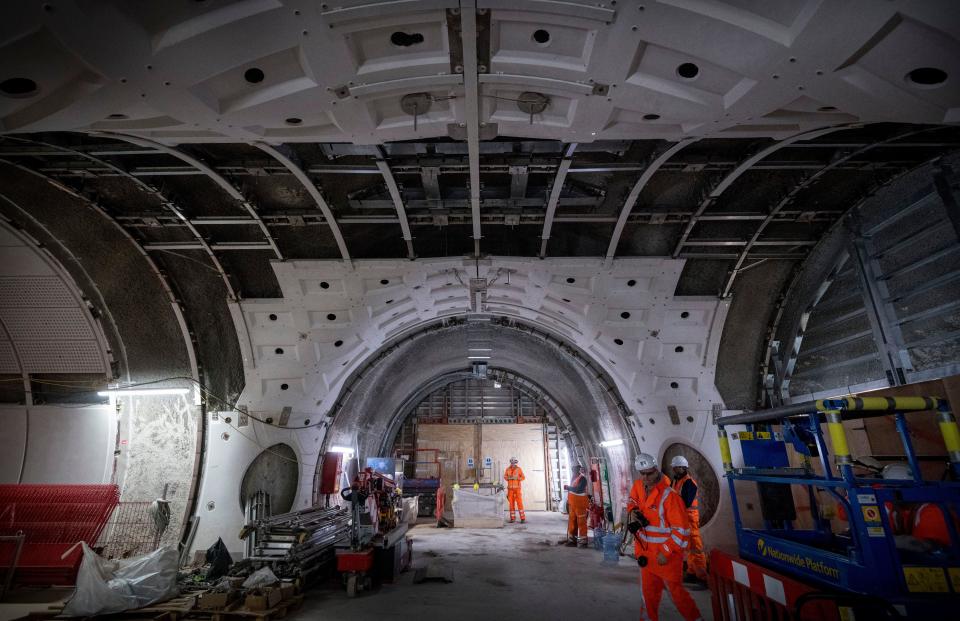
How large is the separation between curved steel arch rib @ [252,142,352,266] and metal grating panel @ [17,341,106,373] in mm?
4921

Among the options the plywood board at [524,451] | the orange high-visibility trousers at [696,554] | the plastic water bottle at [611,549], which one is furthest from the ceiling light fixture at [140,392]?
the plywood board at [524,451]

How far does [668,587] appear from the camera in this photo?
4355mm

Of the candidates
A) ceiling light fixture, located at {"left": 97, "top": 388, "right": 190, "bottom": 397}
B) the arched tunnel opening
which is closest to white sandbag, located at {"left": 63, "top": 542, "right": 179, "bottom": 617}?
the arched tunnel opening

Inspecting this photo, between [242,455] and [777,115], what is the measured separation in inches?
345

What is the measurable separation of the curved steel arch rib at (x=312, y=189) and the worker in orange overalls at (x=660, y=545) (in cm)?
514

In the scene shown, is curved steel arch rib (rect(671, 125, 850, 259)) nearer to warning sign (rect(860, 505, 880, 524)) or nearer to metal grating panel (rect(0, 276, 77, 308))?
warning sign (rect(860, 505, 880, 524))

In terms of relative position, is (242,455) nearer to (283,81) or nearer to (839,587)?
(283,81)

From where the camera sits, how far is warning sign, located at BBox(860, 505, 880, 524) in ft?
9.77

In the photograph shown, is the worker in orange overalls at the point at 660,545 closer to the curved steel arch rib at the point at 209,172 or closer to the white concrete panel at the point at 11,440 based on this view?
the curved steel arch rib at the point at 209,172

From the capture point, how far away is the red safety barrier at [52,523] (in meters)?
6.70

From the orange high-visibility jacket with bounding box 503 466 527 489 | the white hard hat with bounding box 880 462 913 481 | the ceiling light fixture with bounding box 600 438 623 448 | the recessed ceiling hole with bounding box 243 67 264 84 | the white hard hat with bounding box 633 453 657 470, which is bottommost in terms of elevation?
the orange high-visibility jacket with bounding box 503 466 527 489

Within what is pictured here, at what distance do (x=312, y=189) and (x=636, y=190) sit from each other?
13.3 ft

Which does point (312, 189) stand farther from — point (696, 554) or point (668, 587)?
point (696, 554)

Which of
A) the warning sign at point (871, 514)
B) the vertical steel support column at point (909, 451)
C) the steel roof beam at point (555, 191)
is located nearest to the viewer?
the warning sign at point (871, 514)
